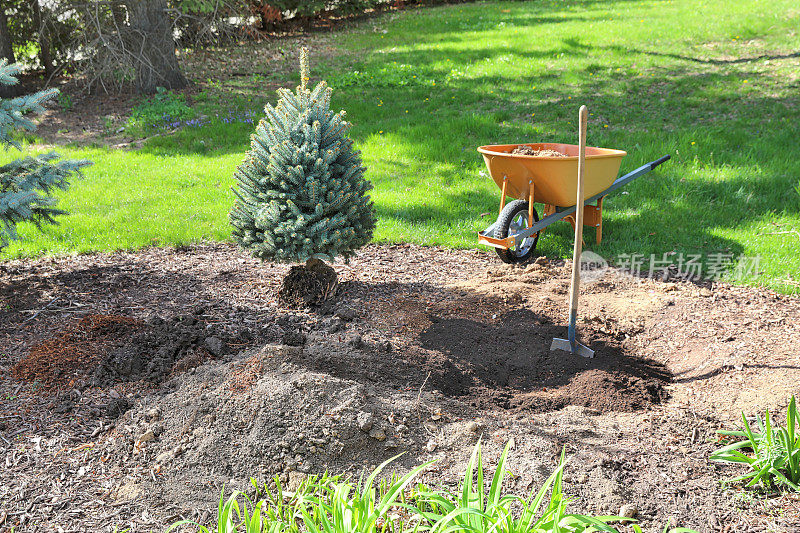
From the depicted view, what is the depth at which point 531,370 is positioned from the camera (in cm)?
376

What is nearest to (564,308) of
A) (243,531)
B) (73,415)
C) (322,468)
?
(322,468)

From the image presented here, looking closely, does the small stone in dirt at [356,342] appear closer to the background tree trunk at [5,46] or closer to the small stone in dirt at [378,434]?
the small stone in dirt at [378,434]

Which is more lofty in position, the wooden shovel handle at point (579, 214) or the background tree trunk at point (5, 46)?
the background tree trunk at point (5, 46)

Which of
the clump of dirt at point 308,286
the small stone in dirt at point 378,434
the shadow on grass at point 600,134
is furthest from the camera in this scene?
the shadow on grass at point 600,134

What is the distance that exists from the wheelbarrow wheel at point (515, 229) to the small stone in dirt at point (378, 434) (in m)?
2.59

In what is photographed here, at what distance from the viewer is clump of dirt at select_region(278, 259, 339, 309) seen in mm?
4539

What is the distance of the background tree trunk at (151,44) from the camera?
33.6 ft

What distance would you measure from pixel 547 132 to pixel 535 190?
11.3 feet

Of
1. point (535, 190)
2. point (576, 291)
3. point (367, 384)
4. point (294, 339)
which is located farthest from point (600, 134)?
point (367, 384)

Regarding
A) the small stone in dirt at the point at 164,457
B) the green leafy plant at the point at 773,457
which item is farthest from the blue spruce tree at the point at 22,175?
the green leafy plant at the point at 773,457

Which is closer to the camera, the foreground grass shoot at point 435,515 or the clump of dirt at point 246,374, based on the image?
the foreground grass shoot at point 435,515

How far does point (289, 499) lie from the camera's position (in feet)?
8.54

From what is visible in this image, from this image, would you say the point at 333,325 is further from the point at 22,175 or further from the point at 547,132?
the point at 547,132

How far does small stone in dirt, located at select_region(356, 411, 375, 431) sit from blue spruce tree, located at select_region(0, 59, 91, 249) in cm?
301
